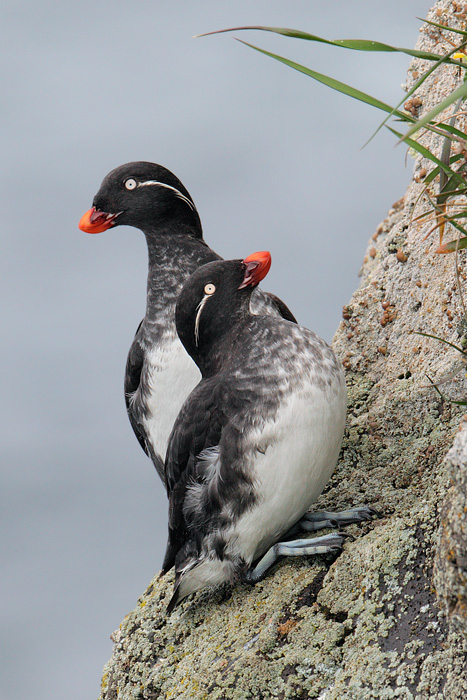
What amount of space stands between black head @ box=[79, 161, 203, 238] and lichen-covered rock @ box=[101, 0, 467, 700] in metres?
1.22

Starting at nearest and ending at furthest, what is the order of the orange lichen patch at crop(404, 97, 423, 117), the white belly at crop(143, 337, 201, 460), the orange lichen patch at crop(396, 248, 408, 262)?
the white belly at crop(143, 337, 201, 460) → the orange lichen patch at crop(396, 248, 408, 262) → the orange lichen patch at crop(404, 97, 423, 117)

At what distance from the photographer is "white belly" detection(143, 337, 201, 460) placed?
435 centimetres

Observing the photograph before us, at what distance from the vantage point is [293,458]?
340cm

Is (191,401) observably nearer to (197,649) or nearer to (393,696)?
(197,649)

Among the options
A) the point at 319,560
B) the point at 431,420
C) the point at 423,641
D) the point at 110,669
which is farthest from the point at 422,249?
the point at 110,669

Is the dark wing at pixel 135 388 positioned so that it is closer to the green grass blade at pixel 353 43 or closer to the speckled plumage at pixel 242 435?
the speckled plumage at pixel 242 435

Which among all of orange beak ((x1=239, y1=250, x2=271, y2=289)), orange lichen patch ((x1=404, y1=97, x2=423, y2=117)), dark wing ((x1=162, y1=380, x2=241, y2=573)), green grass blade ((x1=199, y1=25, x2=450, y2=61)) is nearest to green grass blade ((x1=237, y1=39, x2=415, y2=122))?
green grass blade ((x1=199, y1=25, x2=450, y2=61))

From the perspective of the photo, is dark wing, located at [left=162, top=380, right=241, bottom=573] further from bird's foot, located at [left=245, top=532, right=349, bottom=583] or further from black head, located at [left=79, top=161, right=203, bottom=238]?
black head, located at [left=79, top=161, right=203, bottom=238]

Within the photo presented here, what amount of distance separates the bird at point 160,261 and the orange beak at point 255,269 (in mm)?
577

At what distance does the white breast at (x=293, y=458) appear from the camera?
3396mm

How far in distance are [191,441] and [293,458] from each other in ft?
1.71

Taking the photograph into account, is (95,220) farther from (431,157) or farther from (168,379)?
(431,157)

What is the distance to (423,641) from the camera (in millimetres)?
2930

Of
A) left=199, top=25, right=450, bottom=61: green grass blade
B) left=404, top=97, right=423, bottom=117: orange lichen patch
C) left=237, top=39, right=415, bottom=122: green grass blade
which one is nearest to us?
left=199, top=25, right=450, bottom=61: green grass blade
